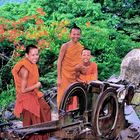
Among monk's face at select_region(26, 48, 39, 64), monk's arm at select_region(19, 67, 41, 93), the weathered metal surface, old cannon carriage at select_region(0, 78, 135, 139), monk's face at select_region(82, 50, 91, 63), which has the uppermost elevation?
monk's face at select_region(82, 50, 91, 63)

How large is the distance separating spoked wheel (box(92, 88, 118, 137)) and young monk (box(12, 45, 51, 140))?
865mm

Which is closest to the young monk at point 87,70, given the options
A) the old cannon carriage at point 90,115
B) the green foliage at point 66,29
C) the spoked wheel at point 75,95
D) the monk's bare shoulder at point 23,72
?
the old cannon carriage at point 90,115

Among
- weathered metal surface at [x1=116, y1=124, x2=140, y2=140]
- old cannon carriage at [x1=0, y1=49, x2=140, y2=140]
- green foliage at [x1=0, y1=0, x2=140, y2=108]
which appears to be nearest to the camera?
old cannon carriage at [x1=0, y1=49, x2=140, y2=140]

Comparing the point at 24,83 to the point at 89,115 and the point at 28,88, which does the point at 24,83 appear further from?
the point at 89,115

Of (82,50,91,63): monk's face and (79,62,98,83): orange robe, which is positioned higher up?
(82,50,91,63): monk's face

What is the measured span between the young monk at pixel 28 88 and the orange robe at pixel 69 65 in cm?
129

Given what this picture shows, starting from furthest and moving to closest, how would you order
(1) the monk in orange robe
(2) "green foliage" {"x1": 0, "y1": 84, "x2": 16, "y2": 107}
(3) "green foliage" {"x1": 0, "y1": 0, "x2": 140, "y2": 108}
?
(3) "green foliage" {"x1": 0, "y1": 0, "x2": 140, "y2": 108}
(2) "green foliage" {"x1": 0, "y1": 84, "x2": 16, "y2": 107}
(1) the monk in orange robe

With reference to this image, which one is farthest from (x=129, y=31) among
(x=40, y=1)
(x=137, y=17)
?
(x=40, y=1)

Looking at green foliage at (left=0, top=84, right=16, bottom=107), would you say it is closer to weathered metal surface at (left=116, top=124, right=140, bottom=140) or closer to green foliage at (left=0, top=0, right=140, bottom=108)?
green foliage at (left=0, top=0, right=140, bottom=108)

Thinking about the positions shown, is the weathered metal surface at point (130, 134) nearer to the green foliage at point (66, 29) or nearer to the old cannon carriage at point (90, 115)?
the old cannon carriage at point (90, 115)

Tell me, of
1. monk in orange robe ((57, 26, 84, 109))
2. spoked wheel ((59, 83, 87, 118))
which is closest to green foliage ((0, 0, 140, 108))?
monk in orange robe ((57, 26, 84, 109))

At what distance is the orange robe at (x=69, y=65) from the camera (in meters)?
7.89

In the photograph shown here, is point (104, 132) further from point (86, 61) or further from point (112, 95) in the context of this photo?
point (86, 61)

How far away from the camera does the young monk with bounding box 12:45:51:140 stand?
645cm
